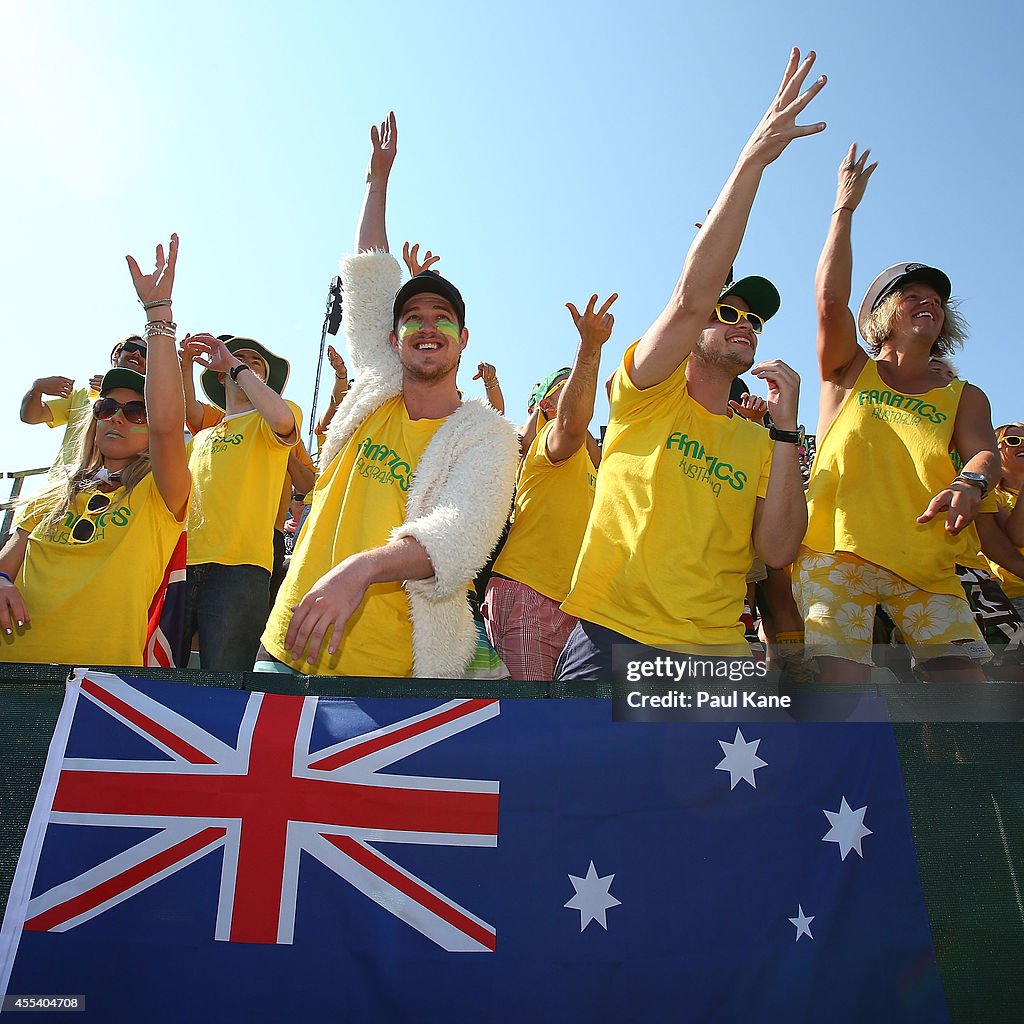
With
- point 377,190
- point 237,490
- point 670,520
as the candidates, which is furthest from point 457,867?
point 377,190

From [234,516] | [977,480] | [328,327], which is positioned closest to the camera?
[977,480]

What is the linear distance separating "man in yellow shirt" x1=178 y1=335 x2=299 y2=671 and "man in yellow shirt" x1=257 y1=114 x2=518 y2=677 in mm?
993

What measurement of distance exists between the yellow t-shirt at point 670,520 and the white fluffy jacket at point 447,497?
1.18ft

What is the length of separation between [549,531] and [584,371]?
758 mm

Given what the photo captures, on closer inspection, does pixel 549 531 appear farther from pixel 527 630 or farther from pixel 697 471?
pixel 697 471

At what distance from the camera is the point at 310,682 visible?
260 cm

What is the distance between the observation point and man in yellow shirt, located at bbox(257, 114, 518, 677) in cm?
284

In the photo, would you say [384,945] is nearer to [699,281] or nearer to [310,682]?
[310,682]

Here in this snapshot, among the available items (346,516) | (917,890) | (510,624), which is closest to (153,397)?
(346,516)

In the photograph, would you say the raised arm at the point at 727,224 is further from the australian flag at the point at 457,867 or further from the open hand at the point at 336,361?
the open hand at the point at 336,361

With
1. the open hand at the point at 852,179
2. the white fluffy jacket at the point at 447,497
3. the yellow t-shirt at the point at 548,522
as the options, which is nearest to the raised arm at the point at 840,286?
the open hand at the point at 852,179

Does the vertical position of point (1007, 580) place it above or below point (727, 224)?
below

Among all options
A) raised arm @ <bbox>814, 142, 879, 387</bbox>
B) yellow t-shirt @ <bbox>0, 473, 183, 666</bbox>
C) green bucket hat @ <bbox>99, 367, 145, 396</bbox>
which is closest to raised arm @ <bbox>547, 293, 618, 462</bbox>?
raised arm @ <bbox>814, 142, 879, 387</bbox>

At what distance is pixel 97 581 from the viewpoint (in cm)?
335
